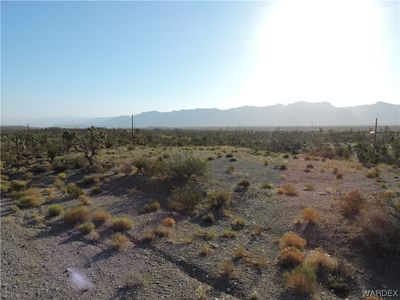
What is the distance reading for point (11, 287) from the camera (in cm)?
906

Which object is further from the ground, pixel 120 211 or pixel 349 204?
pixel 349 204

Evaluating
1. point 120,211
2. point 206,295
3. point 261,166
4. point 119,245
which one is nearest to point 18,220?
point 120,211

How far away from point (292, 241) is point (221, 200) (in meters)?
5.60

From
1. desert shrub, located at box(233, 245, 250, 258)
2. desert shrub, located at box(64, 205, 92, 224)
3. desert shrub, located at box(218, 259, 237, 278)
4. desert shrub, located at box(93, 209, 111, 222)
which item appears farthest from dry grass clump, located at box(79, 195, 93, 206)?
desert shrub, located at box(218, 259, 237, 278)

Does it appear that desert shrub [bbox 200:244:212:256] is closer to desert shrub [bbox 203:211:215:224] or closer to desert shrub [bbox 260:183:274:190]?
desert shrub [bbox 203:211:215:224]

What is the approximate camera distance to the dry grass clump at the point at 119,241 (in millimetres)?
11578

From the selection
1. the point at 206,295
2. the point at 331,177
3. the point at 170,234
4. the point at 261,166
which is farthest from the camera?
the point at 261,166

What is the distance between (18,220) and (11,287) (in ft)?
23.8

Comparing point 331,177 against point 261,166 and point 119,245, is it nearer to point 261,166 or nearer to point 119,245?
point 261,166

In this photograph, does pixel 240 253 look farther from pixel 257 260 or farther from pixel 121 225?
pixel 121 225

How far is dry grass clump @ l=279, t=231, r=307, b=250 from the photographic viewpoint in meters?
10.6

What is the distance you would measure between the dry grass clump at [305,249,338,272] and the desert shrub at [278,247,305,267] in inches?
8.4

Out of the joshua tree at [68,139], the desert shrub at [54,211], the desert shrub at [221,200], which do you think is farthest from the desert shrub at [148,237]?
the joshua tree at [68,139]

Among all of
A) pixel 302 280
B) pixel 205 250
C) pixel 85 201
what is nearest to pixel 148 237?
pixel 205 250
